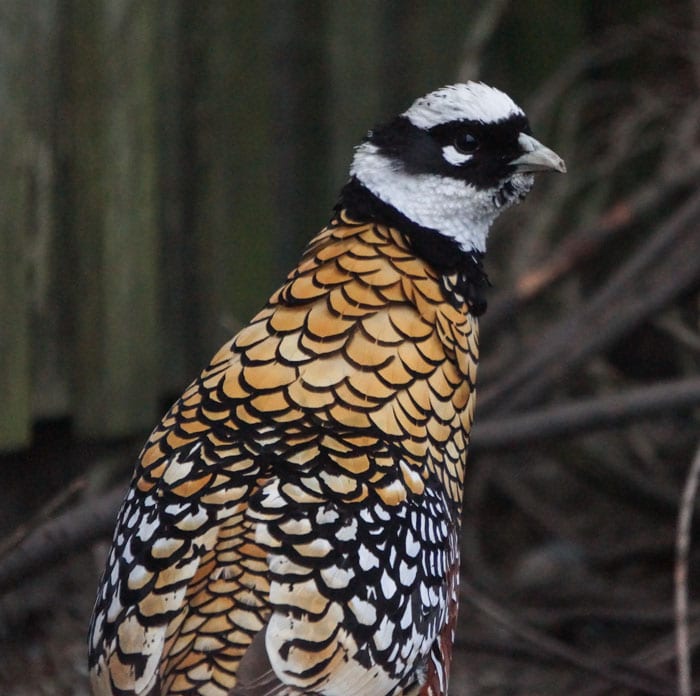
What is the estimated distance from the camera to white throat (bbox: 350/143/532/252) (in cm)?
279

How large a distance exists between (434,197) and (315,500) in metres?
0.78

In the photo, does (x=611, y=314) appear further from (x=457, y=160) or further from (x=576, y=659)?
(x=457, y=160)

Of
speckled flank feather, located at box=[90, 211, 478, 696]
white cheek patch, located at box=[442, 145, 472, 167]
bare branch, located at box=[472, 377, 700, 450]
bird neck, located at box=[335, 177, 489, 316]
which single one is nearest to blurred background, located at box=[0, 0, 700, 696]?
bare branch, located at box=[472, 377, 700, 450]

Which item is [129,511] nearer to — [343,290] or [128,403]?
[343,290]

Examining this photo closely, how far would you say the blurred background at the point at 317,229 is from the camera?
3.75 m

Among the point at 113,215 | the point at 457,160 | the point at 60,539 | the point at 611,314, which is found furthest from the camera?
the point at 611,314

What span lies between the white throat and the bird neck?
14 mm

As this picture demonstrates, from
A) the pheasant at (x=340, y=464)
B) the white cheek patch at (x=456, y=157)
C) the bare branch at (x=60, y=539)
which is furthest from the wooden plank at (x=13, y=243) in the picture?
the white cheek patch at (x=456, y=157)

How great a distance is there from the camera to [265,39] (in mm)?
4461

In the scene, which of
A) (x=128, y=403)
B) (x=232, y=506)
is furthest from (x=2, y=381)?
(x=232, y=506)

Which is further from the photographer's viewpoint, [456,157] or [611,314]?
[611,314]

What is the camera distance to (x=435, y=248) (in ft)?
9.17

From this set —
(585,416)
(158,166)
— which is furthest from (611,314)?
(158,166)

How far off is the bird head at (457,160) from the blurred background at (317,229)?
912 mm
